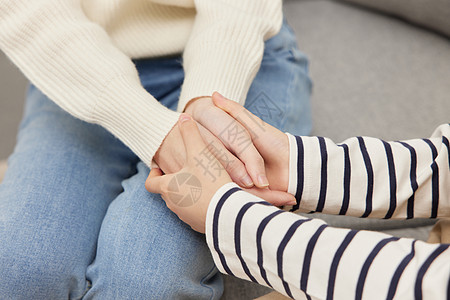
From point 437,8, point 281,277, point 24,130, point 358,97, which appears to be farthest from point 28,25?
point 437,8

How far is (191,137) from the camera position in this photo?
0.49 meters

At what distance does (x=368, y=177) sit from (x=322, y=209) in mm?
70

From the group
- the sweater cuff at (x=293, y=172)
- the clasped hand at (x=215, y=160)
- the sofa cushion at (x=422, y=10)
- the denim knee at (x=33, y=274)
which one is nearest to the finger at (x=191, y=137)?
the clasped hand at (x=215, y=160)

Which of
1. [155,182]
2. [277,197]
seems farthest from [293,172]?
[155,182]

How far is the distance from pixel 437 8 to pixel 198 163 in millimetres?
694

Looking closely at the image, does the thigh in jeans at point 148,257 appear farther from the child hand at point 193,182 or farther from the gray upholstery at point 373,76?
the gray upholstery at point 373,76

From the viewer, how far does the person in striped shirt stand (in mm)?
A: 360

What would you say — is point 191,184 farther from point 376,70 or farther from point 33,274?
point 376,70

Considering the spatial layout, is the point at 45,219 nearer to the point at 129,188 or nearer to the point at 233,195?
the point at 129,188

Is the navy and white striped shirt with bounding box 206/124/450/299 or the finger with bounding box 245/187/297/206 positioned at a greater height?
the navy and white striped shirt with bounding box 206/124/450/299

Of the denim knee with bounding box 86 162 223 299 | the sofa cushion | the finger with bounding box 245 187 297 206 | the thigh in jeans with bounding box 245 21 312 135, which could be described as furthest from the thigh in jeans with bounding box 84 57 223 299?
the sofa cushion

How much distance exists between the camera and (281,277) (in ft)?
1.32

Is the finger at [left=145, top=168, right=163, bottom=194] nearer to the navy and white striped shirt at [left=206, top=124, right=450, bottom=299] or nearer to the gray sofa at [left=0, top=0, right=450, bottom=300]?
the navy and white striped shirt at [left=206, top=124, right=450, bottom=299]

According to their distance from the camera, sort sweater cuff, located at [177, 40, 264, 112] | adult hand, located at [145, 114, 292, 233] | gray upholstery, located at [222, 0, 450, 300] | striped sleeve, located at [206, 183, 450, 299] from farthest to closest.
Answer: gray upholstery, located at [222, 0, 450, 300] → sweater cuff, located at [177, 40, 264, 112] → adult hand, located at [145, 114, 292, 233] → striped sleeve, located at [206, 183, 450, 299]
